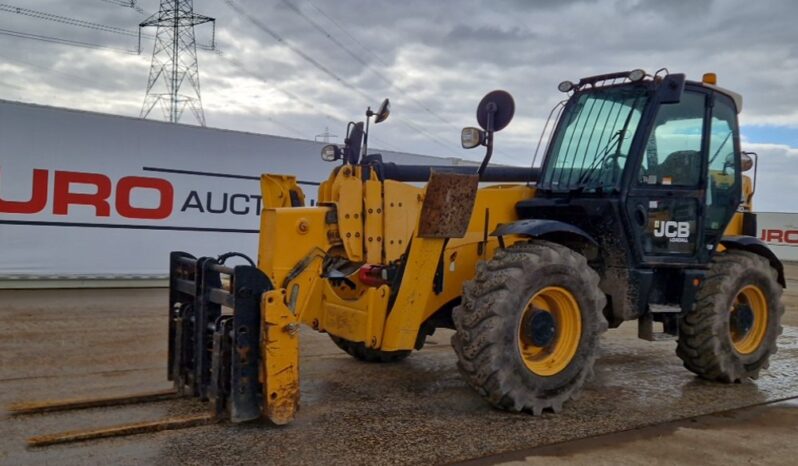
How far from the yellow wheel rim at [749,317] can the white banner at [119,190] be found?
8.71m

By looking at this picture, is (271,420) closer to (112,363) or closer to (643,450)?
(643,450)

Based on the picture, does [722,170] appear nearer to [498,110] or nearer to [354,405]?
[498,110]

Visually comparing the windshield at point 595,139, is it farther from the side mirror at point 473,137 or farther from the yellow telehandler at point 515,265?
the side mirror at point 473,137

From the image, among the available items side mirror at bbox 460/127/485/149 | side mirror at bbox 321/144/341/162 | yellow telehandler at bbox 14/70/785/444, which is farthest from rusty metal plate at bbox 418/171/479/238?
side mirror at bbox 321/144/341/162

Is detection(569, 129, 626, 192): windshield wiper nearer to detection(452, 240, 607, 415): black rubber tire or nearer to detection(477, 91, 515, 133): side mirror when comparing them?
detection(452, 240, 607, 415): black rubber tire

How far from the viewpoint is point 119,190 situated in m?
11.7

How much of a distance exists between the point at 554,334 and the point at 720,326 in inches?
73.0

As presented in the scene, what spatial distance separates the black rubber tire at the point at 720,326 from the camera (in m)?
6.15

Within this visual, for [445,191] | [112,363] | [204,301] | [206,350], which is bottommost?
[112,363]

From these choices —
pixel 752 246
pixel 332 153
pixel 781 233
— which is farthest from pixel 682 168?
pixel 781 233

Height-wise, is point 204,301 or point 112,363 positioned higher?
point 204,301

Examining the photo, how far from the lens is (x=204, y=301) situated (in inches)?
191

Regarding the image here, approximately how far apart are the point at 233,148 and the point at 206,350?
8485mm

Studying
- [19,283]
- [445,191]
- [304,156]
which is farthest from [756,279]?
[19,283]
